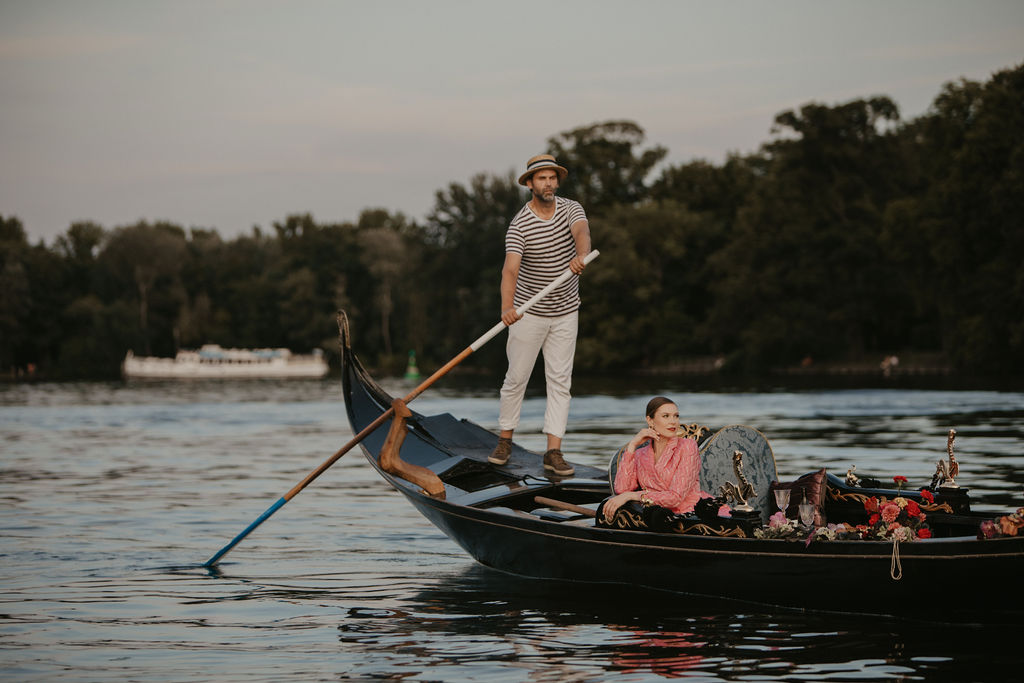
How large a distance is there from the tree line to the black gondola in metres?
28.7

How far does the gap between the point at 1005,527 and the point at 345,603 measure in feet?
10.7

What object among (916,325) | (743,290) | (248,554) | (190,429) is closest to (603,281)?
(743,290)

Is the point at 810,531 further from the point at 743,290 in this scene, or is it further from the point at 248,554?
the point at 743,290

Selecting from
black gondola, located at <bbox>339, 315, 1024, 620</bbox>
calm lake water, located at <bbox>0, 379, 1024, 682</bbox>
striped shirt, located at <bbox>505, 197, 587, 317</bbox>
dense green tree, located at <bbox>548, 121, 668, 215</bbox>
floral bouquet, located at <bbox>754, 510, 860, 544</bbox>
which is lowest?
calm lake water, located at <bbox>0, 379, 1024, 682</bbox>

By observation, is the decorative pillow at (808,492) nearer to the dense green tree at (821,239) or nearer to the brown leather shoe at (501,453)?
the brown leather shoe at (501,453)

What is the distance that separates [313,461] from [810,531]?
999 centimetres

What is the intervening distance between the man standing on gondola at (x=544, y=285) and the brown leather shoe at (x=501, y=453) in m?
0.23

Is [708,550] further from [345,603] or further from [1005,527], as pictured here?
[345,603]

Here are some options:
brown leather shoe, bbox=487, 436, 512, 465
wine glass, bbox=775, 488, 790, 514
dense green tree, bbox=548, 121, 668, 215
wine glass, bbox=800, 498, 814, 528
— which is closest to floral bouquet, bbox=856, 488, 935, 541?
wine glass, bbox=800, 498, 814, 528

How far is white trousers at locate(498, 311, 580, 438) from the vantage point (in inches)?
294

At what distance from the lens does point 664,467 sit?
20.6 ft

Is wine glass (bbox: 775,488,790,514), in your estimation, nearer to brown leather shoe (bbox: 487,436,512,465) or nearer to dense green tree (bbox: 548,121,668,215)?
brown leather shoe (bbox: 487,436,512,465)

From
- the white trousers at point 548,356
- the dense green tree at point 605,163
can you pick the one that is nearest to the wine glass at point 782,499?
the white trousers at point 548,356

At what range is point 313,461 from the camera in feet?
49.3
